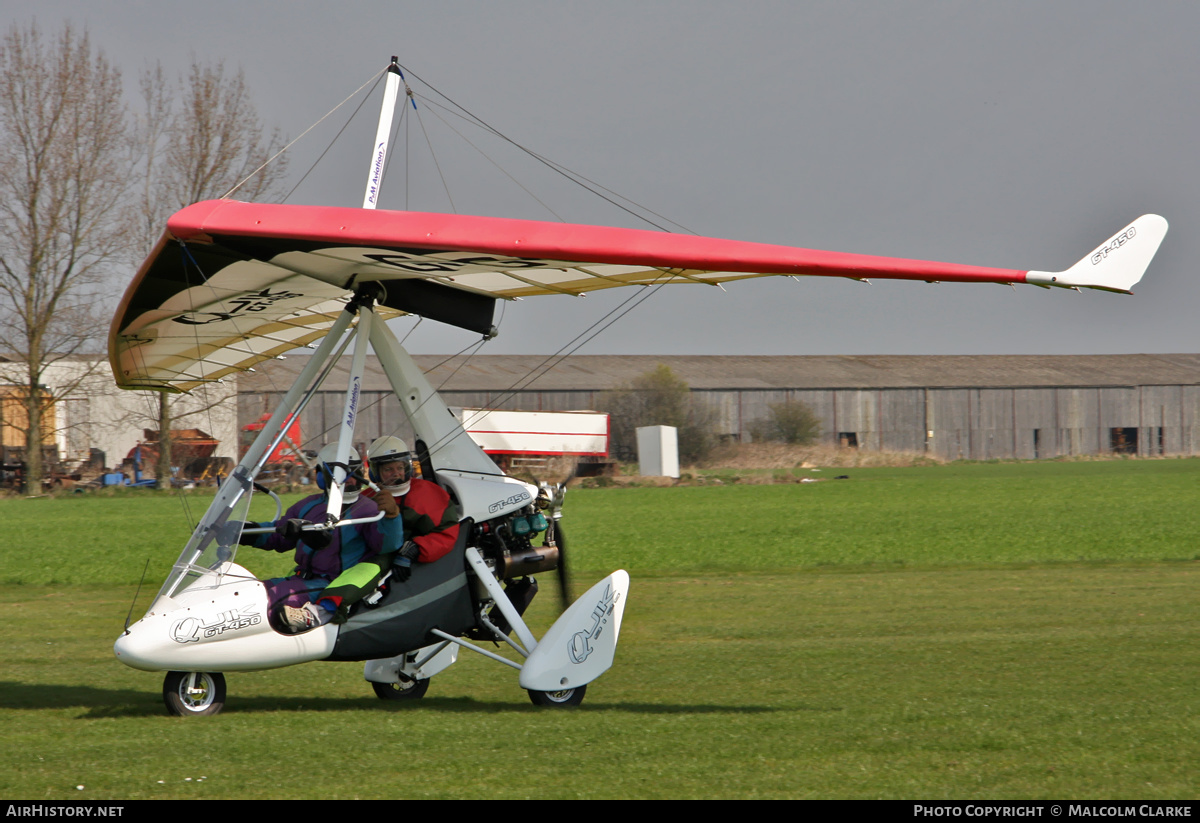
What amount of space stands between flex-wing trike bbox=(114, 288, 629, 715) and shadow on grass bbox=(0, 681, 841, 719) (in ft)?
0.79

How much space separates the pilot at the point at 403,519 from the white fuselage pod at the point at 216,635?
0.28 m

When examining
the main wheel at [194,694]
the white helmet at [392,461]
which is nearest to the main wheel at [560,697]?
the white helmet at [392,461]

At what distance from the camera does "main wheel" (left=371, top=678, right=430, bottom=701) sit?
6.88 meters

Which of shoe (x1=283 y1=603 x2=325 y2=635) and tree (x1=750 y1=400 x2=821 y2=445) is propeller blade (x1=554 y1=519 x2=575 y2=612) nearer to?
shoe (x1=283 y1=603 x2=325 y2=635)

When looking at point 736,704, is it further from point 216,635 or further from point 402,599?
point 216,635

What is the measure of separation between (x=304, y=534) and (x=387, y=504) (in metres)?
0.53

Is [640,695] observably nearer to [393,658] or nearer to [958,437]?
[393,658]

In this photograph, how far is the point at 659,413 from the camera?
1918 inches

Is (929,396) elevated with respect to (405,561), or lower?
elevated

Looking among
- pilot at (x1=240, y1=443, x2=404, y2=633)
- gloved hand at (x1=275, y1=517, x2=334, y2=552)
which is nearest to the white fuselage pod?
pilot at (x1=240, y1=443, x2=404, y2=633)

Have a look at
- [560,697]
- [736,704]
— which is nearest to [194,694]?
[560,697]

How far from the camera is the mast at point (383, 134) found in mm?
7426

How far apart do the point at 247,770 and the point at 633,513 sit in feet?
65.4

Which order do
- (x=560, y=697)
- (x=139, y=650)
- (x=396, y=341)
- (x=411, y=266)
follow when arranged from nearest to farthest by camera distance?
(x=139, y=650)
(x=411, y=266)
(x=560, y=697)
(x=396, y=341)
